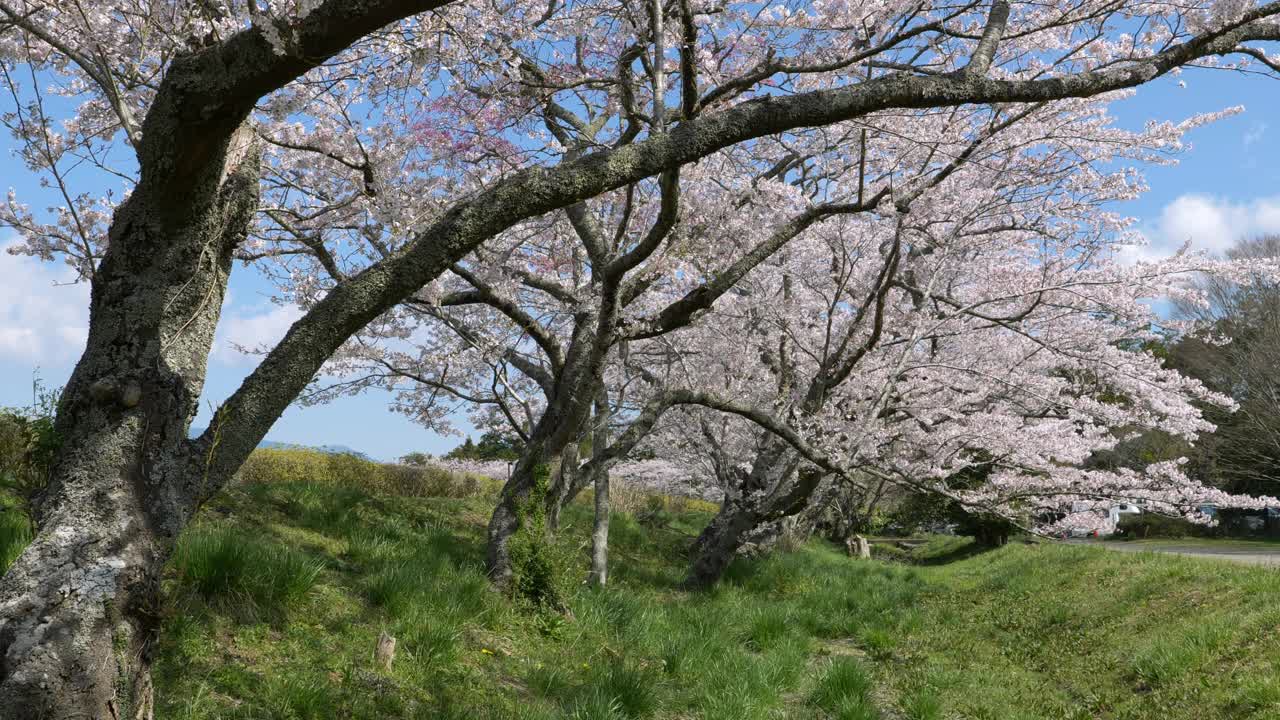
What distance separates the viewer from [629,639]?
20.5ft

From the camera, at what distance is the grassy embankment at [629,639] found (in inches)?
170

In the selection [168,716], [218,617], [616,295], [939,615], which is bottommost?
[939,615]

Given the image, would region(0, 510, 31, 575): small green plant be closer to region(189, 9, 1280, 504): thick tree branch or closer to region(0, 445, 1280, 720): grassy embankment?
region(0, 445, 1280, 720): grassy embankment

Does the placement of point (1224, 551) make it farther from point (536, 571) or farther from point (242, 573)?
point (242, 573)

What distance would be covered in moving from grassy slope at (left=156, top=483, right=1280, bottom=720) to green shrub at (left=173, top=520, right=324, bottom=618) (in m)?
0.01

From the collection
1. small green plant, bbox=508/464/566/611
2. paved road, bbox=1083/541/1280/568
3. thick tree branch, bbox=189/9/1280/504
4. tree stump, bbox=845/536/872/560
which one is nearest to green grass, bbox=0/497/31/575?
thick tree branch, bbox=189/9/1280/504

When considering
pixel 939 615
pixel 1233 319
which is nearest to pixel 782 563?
pixel 939 615

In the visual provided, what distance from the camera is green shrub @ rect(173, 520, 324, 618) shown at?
180 inches

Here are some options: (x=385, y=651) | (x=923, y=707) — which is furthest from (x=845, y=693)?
(x=385, y=651)

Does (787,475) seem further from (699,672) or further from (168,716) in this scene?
(168,716)

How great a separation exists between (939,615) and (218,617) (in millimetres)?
8964

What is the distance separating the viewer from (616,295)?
6.41 m

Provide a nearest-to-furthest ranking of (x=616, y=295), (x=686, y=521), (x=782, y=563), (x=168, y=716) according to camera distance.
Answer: (x=168, y=716)
(x=616, y=295)
(x=782, y=563)
(x=686, y=521)

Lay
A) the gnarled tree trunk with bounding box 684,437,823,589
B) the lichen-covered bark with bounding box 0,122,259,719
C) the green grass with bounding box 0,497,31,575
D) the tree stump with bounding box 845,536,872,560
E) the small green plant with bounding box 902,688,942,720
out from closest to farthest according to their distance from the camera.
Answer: the lichen-covered bark with bounding box 0,122,259,719 → the green grass with bounding box 0,497,31,575 → the small green plant with bounding box 902,688,942,720 → the gnarled tree trunk with bounding box 684,437,823,589 → the tree stump with bounding box 845,536,872,560
